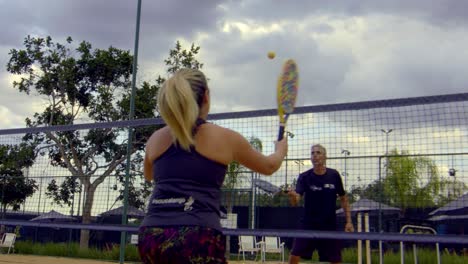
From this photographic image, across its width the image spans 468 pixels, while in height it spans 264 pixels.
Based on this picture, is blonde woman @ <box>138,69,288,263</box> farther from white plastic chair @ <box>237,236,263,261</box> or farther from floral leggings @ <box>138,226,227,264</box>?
white plastic chair @ <box>237,236,263,261</box>

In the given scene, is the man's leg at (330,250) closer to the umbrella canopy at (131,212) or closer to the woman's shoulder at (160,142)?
the umbrella canopy at (131,212)

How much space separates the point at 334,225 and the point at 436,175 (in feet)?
15.0

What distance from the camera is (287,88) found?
3.74m

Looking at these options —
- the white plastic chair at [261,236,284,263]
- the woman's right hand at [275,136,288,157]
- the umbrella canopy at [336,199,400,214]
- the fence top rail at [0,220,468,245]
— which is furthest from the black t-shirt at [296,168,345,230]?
the white plastic chair at [261,236,284,263]

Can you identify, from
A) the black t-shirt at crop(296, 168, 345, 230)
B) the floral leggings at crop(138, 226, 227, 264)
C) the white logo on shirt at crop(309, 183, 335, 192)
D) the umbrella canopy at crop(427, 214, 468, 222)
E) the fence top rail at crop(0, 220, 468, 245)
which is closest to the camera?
the floral leggings at crop(138, 226, 227, 264)

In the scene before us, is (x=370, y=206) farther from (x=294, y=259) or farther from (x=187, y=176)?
(x=187, y=176)

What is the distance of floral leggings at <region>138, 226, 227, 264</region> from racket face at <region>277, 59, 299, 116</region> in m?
1.28

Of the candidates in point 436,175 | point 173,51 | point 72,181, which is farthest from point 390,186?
point 173,51

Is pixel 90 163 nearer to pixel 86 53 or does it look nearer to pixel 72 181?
pixel 72 181

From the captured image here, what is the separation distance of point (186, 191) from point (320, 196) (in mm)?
4940

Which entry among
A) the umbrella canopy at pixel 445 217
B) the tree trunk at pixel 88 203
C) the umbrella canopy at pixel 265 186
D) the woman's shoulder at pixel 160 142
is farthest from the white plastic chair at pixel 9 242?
the woman's shoulder at pixel 160 142

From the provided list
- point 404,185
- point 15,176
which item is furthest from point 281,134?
point 15,176

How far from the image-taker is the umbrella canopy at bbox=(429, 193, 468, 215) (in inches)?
383

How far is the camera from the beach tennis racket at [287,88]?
364cm
